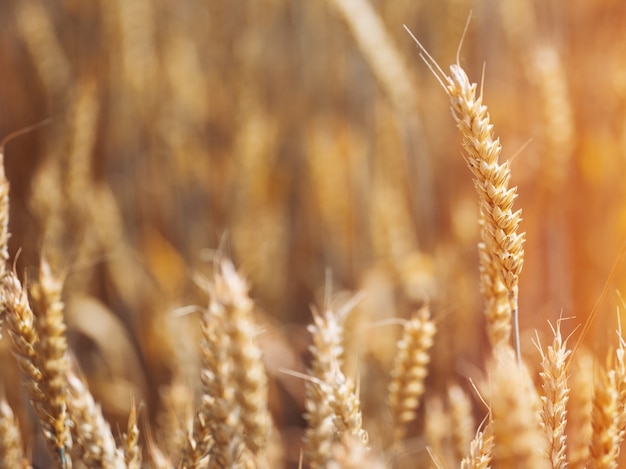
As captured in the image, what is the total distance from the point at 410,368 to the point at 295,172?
4.11ft

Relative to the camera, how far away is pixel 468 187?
1791mm

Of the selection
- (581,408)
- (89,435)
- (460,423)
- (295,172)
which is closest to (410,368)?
(460,423)

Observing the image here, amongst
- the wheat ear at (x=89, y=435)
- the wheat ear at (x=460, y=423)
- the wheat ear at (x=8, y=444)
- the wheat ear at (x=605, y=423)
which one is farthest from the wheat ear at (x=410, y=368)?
the wheat ear at (x=8, y=444)

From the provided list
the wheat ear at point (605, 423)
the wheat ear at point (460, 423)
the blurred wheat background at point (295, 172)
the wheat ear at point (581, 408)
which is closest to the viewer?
the wheat ear at point (605, 423)

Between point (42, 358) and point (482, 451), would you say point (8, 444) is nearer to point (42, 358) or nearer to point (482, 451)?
point (42, 358)

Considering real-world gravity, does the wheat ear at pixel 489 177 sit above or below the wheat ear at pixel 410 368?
above

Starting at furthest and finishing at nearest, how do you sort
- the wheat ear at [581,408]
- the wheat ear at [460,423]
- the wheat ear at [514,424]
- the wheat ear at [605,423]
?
the wheat ear at [460,423] → the wheat ear at [581,408] → the wheat ear at [605,423] → the wheat ear at [514,424]

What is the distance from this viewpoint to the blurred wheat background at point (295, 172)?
1.35 metres

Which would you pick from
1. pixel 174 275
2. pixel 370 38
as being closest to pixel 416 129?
pixel 370 38

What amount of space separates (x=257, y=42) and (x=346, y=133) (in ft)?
1.17

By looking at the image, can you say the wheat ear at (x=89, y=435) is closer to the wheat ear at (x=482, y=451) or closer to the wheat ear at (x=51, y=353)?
the wheat ear at (x=51, y=353)

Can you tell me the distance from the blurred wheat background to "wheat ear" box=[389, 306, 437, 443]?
0.37 m

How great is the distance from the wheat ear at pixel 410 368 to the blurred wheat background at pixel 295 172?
0.37 metres

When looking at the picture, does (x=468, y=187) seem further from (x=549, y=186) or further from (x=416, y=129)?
(x=549, y=186)
